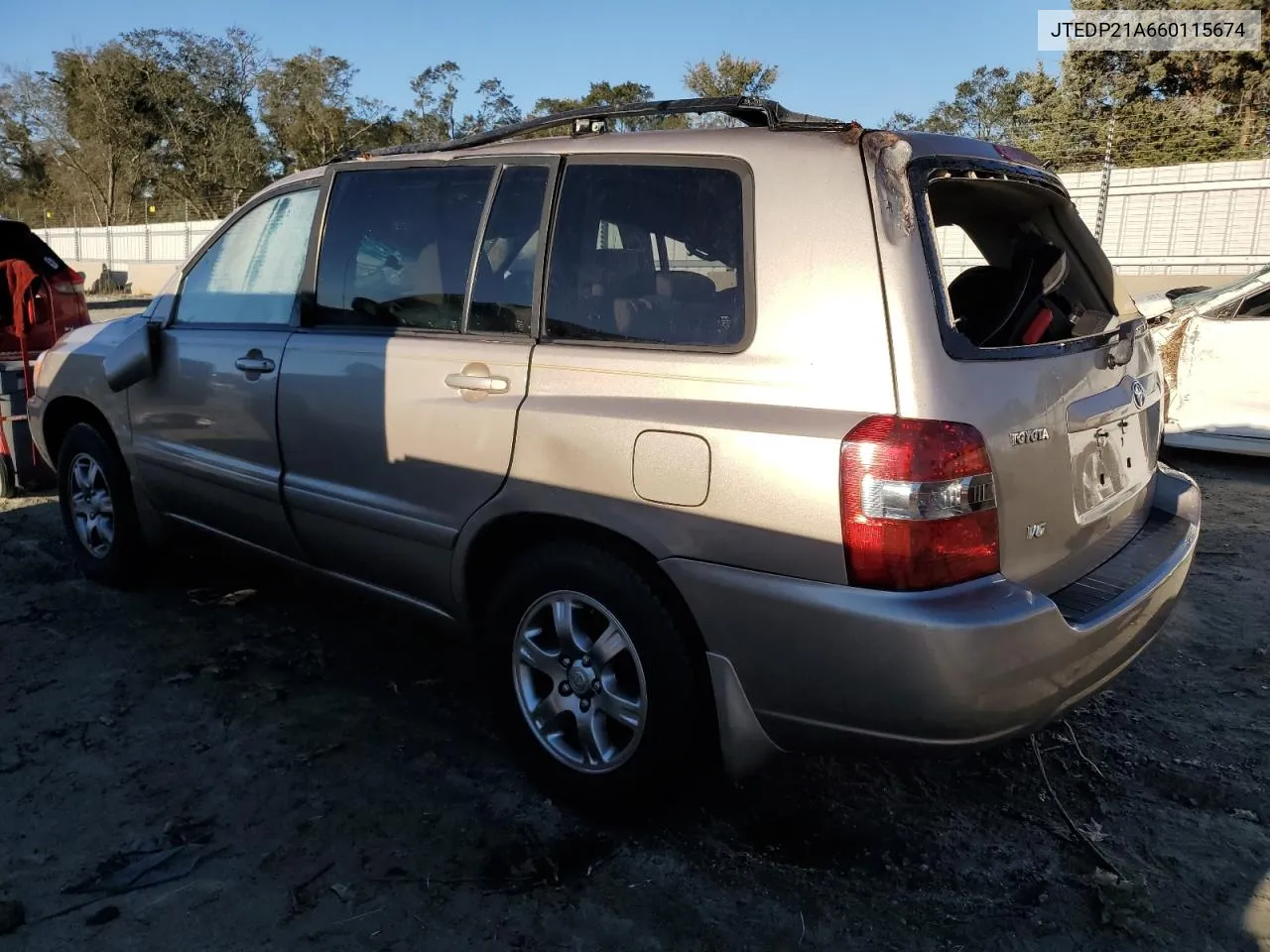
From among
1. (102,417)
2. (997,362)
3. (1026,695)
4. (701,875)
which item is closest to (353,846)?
(701,875)

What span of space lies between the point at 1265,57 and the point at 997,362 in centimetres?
3117

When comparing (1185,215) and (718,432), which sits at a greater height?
(1185,215)

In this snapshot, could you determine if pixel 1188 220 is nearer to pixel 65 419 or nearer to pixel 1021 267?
pixel 1021 267

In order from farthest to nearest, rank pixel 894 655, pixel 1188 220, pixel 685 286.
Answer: pixel 1188 220, pixel 685 286, pixel 894 655

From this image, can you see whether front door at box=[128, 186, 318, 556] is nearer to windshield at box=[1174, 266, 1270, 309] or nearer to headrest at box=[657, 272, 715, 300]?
headrest at box=[657, 272, 715, 300]

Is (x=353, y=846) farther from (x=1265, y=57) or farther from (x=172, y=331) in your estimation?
(x=1265, y=57)

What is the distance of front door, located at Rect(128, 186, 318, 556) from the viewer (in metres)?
3.68

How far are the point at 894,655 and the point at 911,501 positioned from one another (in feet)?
1.13

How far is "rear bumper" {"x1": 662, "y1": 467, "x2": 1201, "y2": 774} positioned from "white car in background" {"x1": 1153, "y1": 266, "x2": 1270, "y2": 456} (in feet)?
17.4

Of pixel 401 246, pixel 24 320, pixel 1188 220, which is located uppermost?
pixel 1188 220

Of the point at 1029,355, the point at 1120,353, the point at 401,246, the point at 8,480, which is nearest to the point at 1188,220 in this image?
the point at 1120,353

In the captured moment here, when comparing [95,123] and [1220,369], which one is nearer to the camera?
[1220,369]

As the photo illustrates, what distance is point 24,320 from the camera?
6141 mm

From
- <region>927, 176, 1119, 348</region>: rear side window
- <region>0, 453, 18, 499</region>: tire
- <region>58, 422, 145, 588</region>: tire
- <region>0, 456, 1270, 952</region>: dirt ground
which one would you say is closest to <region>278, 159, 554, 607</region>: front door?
<region>0, 456, 1270, 952</region>: dirt ground
